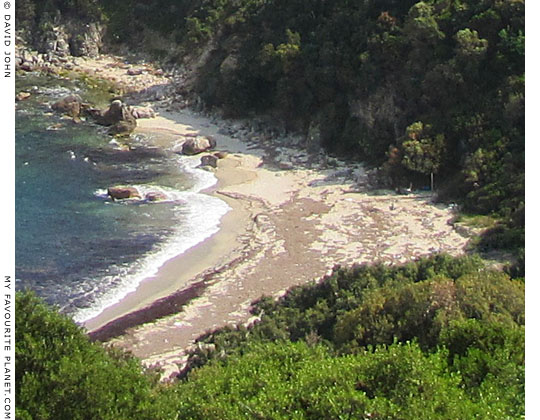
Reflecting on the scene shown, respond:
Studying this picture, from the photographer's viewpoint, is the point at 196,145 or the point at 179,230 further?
the point at 196,145

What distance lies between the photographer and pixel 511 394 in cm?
1060

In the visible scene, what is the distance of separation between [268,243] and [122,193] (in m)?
8.62

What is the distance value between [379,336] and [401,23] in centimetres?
2778

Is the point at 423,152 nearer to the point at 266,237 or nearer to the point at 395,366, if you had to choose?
the point at 266,237

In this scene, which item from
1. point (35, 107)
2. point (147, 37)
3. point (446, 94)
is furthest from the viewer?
point (147, 37)

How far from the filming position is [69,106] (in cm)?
4975

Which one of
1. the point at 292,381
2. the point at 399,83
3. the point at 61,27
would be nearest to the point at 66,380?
the point at 292,381

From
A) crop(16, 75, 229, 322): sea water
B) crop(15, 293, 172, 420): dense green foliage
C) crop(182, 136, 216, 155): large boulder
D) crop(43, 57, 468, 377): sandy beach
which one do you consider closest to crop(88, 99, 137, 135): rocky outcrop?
crop(16, 75, 229, 322): sea water

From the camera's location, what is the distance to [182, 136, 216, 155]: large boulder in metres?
42.1

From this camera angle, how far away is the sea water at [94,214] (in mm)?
26641

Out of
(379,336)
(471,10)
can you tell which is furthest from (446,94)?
(379,336)

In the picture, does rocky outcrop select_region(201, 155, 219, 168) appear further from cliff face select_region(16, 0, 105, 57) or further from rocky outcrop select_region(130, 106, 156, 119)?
cliff face select_region(16, 0, 105, 57)

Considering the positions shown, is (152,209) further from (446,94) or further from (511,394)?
(511,394)

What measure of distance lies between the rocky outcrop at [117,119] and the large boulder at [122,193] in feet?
37.9
